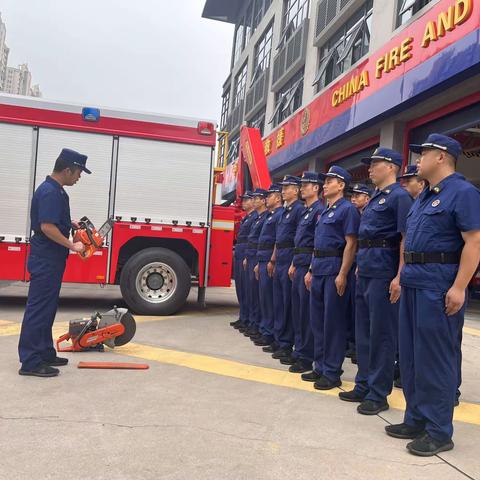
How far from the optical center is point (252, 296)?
6.84 metres

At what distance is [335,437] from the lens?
3.19 m

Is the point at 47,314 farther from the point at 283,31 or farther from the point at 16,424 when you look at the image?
the point at 283,31

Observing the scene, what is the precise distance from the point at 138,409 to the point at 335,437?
1374mm

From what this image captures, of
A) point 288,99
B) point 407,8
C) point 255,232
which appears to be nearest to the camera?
point 255,232

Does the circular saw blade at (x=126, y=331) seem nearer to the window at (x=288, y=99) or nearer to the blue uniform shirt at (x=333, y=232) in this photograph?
the blue uniform shirt at (x=333, y=232)

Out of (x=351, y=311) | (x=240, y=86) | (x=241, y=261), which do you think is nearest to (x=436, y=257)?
(x=351, y=311)

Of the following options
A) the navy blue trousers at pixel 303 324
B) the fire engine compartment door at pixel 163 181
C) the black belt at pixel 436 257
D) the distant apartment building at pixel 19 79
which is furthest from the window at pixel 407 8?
the distant apartment building at pixel 19 79

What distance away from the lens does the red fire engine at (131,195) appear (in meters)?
7.27

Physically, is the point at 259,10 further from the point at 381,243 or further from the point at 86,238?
the point at 381,243

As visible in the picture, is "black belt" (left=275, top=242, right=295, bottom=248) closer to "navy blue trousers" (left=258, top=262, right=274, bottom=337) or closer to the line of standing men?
the line of standing men

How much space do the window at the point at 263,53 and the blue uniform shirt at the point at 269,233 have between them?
18572 millimetres

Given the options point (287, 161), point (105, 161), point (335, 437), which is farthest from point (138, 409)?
point (287, 161)

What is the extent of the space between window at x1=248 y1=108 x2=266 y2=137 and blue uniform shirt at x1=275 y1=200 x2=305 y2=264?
17.8 meters

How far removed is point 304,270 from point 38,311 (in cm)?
252
